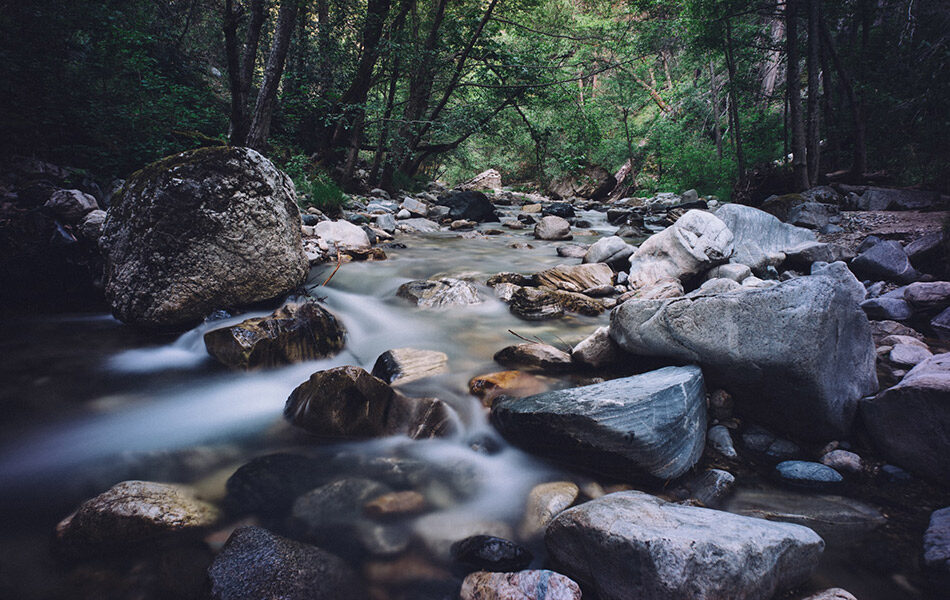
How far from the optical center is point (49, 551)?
1740 millimetres

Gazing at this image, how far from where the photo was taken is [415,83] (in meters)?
12.2

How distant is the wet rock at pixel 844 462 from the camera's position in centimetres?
219

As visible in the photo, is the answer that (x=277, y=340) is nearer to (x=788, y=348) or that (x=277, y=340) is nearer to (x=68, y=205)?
(x=788, y=348)

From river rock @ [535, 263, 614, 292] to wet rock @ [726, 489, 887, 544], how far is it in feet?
11.3

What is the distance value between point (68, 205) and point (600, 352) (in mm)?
7307

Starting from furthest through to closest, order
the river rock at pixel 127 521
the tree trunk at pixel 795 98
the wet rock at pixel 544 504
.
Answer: the tree trunk at pixel 795 98 → the wet rock at pixel 544 504 → the river rock at pixel 127 521

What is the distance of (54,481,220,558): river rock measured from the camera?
176 cm

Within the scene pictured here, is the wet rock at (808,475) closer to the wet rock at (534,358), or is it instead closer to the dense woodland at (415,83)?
the wet rock at (534,358)

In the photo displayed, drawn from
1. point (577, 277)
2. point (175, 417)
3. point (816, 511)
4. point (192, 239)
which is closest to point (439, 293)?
point (577, 277)

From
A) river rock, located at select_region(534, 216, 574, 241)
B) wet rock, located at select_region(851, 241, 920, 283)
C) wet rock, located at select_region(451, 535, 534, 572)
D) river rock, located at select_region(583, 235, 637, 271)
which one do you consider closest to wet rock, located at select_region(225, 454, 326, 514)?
wet rock, located at select_region(451, 535, 534, 572)

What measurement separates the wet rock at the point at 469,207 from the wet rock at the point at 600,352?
31.5 feet

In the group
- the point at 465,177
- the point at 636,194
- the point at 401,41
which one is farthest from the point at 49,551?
the point at 465,177

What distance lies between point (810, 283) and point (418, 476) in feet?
8.33

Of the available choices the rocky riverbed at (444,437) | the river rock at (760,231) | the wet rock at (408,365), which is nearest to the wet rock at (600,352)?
the rocky riverbed at (444,437)
